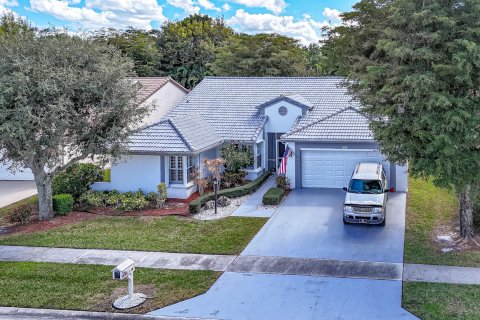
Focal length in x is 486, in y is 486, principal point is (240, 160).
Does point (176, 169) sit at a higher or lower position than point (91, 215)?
higher

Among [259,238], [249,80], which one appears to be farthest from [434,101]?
[249,80]

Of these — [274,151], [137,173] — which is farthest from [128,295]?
[274,151]

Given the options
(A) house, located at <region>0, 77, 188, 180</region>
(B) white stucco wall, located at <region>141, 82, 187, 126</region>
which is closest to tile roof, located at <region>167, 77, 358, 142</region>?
(A) house, located at <region>0, 77, 188, 180</region>

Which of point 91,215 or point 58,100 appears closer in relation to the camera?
point 58,100

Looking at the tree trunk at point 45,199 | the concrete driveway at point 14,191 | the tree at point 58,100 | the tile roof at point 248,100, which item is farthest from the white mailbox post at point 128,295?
the tile roof at point 248,100

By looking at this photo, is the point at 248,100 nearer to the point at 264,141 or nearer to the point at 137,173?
the point at 264,141

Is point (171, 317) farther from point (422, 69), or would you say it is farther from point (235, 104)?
point (235, 104)
